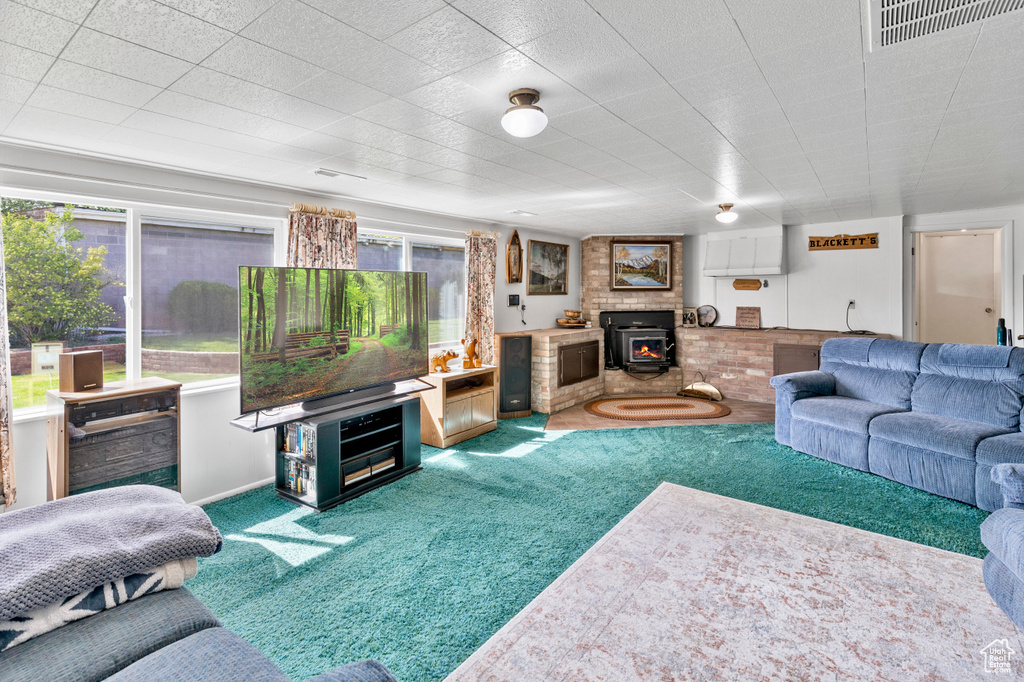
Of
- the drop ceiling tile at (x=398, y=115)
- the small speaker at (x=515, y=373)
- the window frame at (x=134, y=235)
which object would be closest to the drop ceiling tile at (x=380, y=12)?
the drop ceiling tile at (x=398, y=115)

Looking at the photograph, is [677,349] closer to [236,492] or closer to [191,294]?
[236,492]

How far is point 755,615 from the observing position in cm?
186

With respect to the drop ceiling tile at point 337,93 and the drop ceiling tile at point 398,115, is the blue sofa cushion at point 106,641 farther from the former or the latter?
the drop ceiling tile at point 398,115

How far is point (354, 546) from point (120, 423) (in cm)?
155

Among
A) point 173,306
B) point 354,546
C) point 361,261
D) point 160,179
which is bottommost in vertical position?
point 354,546

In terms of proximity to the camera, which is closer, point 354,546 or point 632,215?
point 354,546

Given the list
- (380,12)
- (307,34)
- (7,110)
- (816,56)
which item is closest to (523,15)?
(380,12)

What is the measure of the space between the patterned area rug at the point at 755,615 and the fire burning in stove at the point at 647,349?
Result: 461 cm

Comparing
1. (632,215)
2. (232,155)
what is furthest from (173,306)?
(632,215)

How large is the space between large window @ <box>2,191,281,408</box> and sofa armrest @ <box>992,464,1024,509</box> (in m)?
4.59

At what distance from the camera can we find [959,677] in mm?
1535

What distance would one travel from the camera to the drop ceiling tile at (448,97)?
2.10m

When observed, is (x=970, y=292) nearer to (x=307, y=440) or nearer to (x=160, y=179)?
(x=307, y=440)

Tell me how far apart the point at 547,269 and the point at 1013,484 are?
524cm
